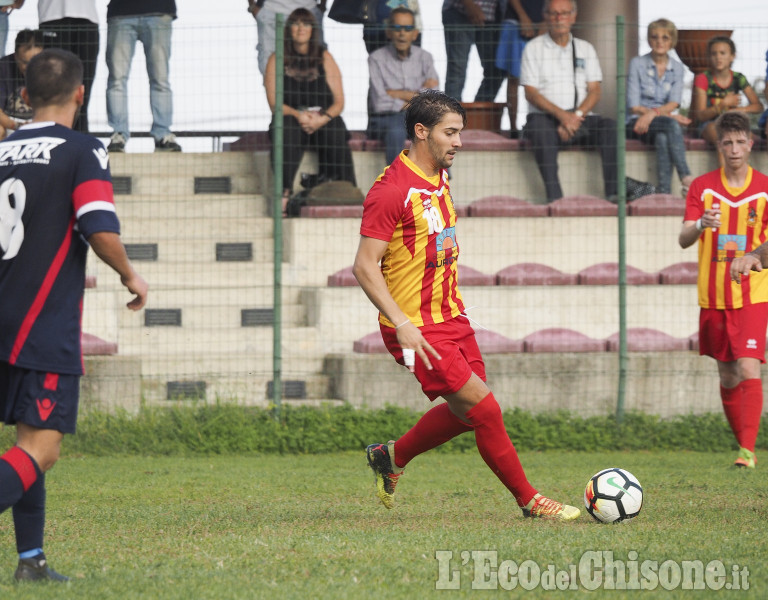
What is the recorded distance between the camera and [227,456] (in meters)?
9.97

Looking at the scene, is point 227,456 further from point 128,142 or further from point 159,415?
point 128,142

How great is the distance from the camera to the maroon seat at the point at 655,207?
41.0 feet

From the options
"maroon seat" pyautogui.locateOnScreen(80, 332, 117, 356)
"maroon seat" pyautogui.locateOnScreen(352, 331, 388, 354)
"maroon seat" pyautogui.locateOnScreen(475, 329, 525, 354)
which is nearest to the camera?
"maroon seat" pyautogui.locateOnScreen(80, 332, 117, 356)

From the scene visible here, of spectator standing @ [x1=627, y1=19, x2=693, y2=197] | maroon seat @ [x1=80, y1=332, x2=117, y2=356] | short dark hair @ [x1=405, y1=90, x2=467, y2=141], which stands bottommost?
maroon seat @ [x1=80, y1=332, x2=117, y2=356]

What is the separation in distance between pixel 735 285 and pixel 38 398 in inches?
233

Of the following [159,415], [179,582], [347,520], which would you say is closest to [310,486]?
[347,520]

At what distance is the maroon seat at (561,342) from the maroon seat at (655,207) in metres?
1.97

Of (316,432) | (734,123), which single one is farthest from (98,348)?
(734,123)

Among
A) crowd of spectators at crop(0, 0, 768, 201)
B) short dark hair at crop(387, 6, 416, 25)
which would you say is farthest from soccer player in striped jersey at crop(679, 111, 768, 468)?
short dark hair at crop(387, 6, 416, 25)

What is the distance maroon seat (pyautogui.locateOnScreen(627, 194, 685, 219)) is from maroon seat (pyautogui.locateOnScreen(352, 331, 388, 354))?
3.43m

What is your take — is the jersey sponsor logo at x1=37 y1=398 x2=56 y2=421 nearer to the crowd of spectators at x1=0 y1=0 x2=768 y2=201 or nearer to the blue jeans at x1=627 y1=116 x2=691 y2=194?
the crowd of spectators at x1=0 y1=0 x2=768 y2=201

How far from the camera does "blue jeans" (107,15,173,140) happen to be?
11.3m

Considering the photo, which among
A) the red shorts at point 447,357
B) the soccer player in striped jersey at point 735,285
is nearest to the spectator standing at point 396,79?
the soccer player in striped jersey at point 735,285

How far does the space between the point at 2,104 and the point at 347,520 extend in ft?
23.9
